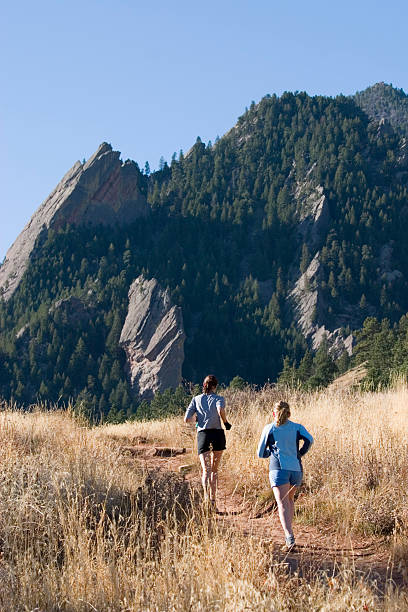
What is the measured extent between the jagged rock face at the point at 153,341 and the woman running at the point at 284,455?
92594mm

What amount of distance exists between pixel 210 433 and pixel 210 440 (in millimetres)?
85

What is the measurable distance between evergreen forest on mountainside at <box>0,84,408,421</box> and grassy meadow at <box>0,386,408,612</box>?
83343 mm

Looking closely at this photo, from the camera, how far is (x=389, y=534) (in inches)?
238

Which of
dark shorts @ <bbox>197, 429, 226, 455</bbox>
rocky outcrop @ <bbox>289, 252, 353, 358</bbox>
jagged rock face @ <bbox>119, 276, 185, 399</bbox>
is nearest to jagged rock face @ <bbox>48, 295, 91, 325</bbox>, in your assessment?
jagged rock face @ <bbox>119, 276, 185, 399</bbox>

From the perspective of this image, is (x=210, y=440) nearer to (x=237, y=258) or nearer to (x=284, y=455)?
(x=284, y=455)

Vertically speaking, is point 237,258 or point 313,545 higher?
point 237,258

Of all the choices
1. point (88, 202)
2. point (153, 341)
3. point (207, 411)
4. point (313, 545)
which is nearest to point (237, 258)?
point (88, 202)

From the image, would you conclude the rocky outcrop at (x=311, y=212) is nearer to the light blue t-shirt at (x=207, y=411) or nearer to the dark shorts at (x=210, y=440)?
the light blue t-shirt at (x=207, y=411)

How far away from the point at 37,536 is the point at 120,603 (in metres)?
1.52

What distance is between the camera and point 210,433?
7.62 metres

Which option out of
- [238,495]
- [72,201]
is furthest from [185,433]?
[72,201]

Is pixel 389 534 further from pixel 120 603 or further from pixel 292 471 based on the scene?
pixel 120 603

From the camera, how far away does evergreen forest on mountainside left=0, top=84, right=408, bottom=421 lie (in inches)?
4304

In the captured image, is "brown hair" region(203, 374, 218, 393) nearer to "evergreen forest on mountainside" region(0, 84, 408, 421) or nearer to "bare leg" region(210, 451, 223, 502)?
"bare leg" region(210, 451, 223, 502)
